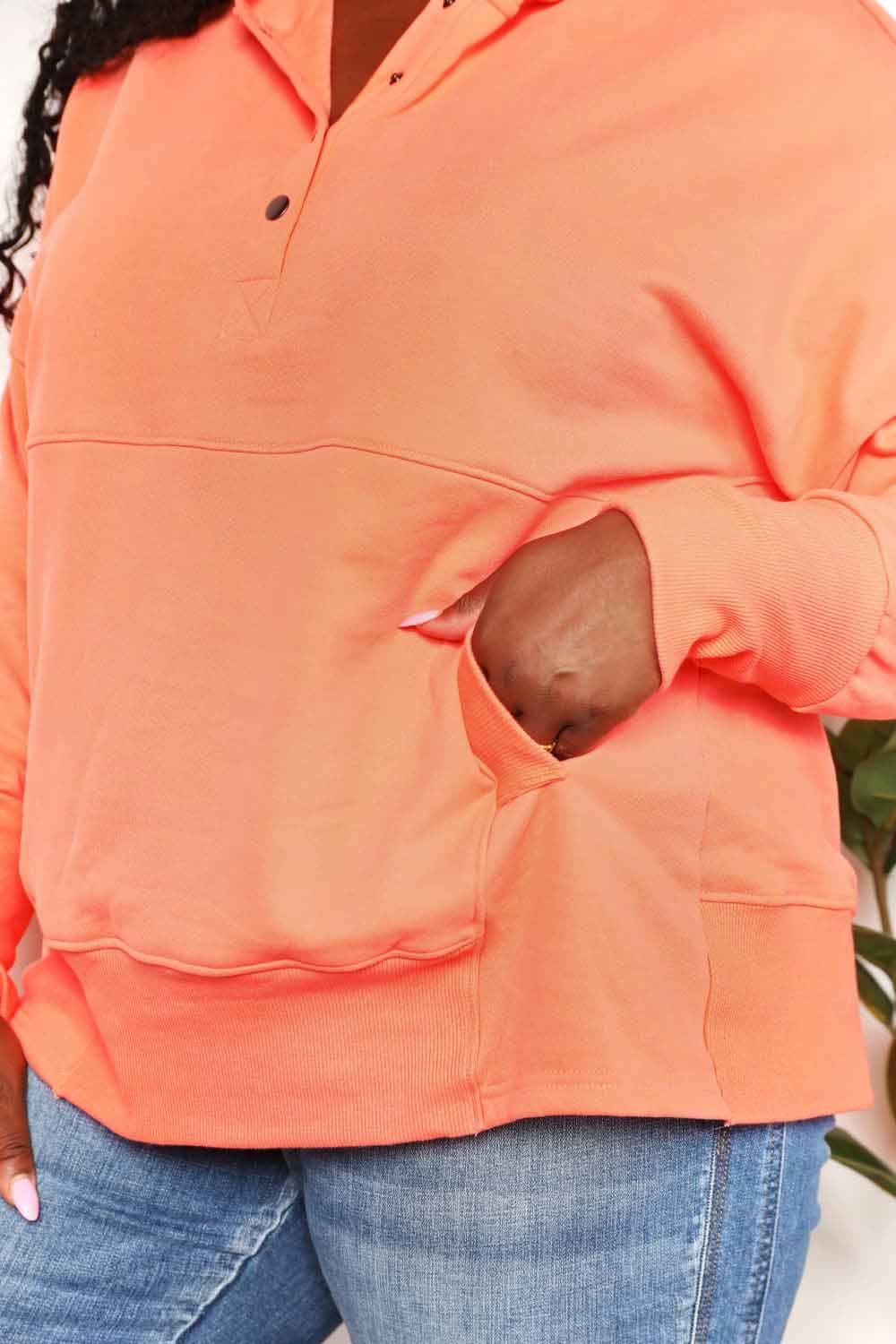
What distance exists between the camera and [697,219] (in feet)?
2.65

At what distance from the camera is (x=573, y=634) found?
2.45ft

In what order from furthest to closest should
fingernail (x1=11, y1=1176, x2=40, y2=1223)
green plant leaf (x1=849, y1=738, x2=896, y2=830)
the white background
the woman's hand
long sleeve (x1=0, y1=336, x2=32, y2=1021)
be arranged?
the white background → green plant leaf (x1=849, y1=738, x2=896, y2=830) → long sleeve (x1=0, y1=336, x2=32, y2=1021) → fingernail (x1=11, y1=1176, x2=40, y2=1223) → the woman's hand

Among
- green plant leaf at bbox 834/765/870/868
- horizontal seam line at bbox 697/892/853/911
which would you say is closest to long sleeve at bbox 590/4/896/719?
horizontal seam line at bbox 697/892/853/911

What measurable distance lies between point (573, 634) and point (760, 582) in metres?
0.11

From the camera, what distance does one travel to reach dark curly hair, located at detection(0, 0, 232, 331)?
3.32ft

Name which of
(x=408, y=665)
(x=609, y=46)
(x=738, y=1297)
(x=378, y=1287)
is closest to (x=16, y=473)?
(x=408, y=665)

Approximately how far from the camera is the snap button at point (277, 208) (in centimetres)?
84

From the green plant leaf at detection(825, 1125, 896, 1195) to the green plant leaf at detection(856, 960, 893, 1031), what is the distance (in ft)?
0.39

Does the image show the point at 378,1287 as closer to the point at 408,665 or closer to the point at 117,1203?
the point at 117,1203

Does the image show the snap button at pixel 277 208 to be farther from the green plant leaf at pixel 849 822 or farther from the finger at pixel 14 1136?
the green plant leaf at pixel 849 822

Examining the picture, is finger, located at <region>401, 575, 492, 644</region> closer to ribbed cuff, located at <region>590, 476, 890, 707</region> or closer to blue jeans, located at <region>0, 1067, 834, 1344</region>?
ribbed cuff, located at <region>590, 476, 890, 707</region>

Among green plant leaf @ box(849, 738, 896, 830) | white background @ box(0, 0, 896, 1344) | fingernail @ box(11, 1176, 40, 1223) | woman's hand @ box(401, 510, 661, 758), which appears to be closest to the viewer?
woman's hand @ box(401, 510, 661, 758)

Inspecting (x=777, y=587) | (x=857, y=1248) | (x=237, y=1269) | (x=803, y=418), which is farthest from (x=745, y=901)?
(x=857, y=1248)

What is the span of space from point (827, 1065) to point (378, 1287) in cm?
31
